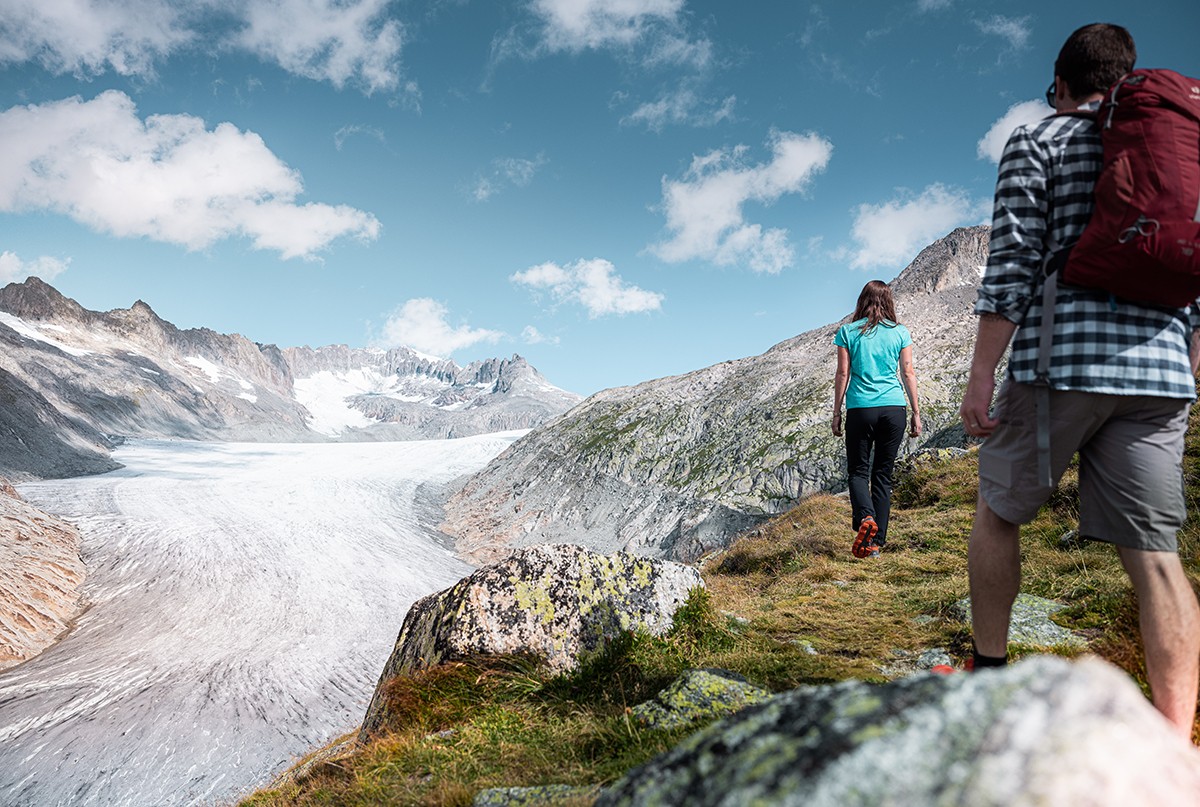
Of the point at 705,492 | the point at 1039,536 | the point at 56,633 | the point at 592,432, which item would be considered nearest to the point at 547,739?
the point at 1039,536

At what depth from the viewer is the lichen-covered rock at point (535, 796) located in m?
2.79

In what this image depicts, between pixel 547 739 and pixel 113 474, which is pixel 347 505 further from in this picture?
pixel 547 739

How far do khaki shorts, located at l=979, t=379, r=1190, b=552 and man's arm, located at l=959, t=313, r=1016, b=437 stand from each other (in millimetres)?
157

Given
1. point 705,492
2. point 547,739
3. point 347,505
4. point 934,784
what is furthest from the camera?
point 347,505

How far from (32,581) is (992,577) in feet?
146

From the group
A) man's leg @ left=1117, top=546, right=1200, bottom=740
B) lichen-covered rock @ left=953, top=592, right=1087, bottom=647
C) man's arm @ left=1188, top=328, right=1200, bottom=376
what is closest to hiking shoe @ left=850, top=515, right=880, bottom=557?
lichen-covered rock @ left=953, top=592, right=1087, bottom=647

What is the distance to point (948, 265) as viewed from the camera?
48500mm

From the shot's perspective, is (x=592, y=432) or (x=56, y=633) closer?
(x=56, y=633)

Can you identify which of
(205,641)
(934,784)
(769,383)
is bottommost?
(205,641)

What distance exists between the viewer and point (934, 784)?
3.75 ft

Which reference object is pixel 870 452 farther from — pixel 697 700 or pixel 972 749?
pixel 972 749

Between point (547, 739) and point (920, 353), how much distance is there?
37.2 meters

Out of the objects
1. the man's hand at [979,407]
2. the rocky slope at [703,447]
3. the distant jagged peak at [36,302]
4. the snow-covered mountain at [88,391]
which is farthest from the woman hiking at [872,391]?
the distant jagged peak at [36,302]

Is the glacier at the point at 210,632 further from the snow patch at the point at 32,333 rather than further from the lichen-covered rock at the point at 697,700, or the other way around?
the snow patch at the point at 32,333
